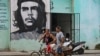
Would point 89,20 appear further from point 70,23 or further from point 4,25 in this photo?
point 4,25

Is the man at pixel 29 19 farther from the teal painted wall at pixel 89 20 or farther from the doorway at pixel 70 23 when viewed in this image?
the teal painted wall at pixel 89 20

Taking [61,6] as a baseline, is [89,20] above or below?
below

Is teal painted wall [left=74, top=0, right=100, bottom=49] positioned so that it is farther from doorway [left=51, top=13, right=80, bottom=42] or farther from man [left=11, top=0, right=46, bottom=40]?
man [left=11, top=0, right=46, bottom=40]

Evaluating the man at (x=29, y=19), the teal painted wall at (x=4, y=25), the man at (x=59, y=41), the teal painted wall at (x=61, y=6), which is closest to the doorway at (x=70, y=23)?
the teal painted wall at (x=61, y=6)

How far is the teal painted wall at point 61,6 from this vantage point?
88.5 feet

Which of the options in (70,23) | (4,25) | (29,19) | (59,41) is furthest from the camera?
(70,23)

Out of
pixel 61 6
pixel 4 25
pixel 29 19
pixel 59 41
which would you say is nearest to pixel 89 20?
pixel 61 6

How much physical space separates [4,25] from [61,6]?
4529 mm

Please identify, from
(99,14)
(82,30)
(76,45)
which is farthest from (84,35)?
(76,45)

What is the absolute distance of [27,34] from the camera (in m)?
26.3

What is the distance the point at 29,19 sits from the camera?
26391 millimetres

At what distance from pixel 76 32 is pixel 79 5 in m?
2.08

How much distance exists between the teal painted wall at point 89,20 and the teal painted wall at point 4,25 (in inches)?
207

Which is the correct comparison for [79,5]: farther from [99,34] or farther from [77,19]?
[99,34]
